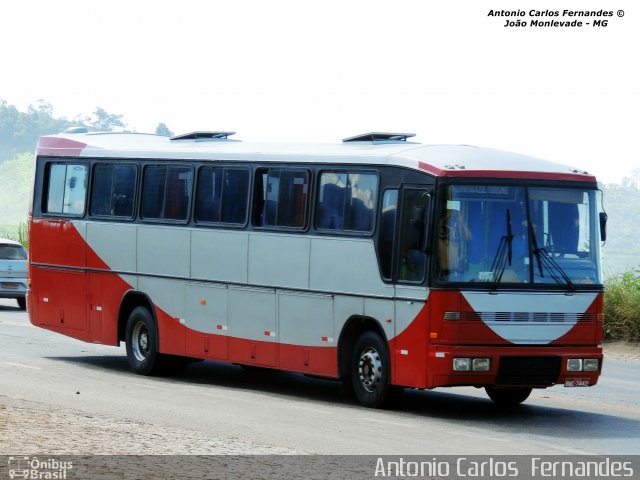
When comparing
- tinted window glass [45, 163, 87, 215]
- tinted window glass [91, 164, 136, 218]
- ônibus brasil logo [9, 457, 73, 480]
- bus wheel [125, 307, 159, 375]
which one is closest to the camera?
ônibus brasil logo [9, 457, 73, 480]

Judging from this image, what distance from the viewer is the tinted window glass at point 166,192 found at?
821 inches

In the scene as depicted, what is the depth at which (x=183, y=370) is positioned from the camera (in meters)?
22.1

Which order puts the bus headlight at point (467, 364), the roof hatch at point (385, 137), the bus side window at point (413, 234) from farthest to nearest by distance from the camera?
the roof hatch at point (385, 137) → the bus side window at point (413, 234) → the bus headlight at point (467, 364)

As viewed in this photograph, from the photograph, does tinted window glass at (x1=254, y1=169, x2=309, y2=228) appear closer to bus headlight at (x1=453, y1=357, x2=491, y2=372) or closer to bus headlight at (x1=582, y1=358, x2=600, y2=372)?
bus headlight at (x1=453, y1=357, x2=491, y2=372)

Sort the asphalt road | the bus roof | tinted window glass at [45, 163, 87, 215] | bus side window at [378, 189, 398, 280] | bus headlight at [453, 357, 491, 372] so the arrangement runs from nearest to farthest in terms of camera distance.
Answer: the asphalt road < bus headlight at [453, 357, 491, 372] < the bus roof < bus side window at [378, 189, 398, 280] < tinted window glass at [45, 163, 87, 215]

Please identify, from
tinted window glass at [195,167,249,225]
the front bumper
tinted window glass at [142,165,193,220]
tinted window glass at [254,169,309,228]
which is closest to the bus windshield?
the front bumper

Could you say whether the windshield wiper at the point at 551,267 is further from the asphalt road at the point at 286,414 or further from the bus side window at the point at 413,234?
the asphalt road at the point at 286,414

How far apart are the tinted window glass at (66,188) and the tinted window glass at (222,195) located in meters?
3.02

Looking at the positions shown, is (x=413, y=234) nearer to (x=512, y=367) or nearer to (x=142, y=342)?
(x=512, y=367)

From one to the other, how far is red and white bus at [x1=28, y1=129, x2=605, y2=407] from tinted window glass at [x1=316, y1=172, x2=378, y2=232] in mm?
23

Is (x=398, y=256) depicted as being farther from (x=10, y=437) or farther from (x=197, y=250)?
(x=10, y=437)

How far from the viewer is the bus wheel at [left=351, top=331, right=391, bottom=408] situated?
17.1 meters

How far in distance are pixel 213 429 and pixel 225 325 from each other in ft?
18.1

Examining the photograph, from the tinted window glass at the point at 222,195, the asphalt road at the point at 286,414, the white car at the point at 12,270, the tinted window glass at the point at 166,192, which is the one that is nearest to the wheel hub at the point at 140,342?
the asphalt road at the point at 286,414
